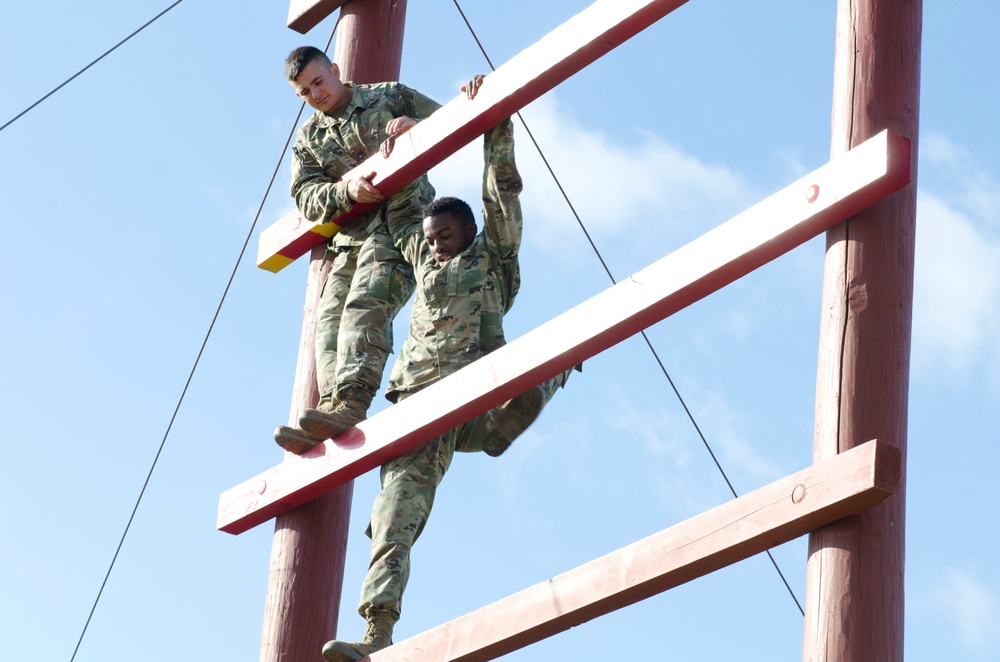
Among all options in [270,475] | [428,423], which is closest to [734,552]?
[428,423]

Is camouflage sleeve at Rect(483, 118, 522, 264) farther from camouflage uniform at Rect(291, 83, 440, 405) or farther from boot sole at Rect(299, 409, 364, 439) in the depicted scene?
boot sole at Rect(299, 409, 364, 439)

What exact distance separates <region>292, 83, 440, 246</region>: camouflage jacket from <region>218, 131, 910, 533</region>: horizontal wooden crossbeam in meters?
0.94

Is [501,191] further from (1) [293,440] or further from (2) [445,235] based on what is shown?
(1) [293,440]

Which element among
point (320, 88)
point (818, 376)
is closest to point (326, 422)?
point (320, 88)

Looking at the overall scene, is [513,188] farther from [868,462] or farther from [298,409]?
[868,462]

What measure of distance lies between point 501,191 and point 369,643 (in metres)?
1.43

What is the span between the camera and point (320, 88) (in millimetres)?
6484

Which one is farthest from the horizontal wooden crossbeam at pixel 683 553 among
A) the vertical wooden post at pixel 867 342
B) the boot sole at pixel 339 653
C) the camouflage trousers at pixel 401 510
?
the camouflage trousers at pixel 401 510

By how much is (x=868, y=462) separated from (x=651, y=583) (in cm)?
63

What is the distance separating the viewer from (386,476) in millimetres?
5656

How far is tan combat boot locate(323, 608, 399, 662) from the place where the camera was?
5219 mm

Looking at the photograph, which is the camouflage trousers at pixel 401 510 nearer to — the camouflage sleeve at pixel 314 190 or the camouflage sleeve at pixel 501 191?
the camouflage sleeve at pixel 501 191

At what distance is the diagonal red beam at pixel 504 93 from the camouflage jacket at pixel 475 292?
0.36ft

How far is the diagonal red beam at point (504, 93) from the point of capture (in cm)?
539
